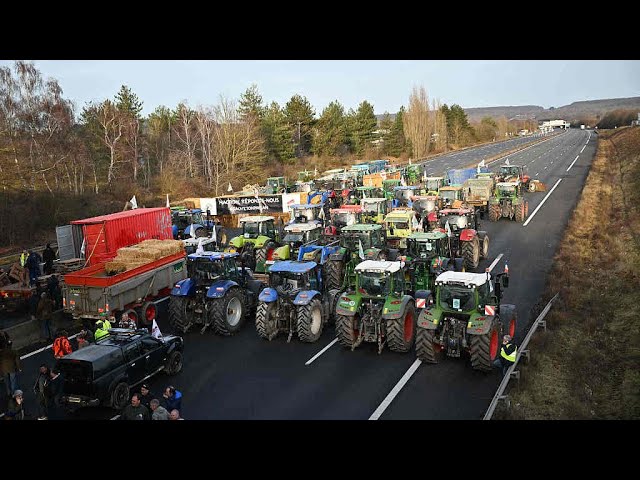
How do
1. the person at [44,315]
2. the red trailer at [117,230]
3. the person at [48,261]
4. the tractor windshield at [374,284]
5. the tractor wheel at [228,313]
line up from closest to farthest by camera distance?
the tractor windshield at [374,284]
the tractor wheel at [228,313]
the person at [44,315]
the red trailer at [117,230]
the person at [48,261]

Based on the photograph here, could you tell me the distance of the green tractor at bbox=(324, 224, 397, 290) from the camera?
17.8 m

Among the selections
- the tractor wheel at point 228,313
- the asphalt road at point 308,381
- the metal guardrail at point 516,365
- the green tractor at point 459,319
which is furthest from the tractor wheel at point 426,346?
the tractor wheel at point 228,313

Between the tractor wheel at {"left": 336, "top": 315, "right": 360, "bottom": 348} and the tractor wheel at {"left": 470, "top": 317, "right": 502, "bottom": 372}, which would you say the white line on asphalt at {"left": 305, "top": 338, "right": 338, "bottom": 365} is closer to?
the tractor wheel at {"left": 336, "top": 315, "right": 360, "bottom": 348}

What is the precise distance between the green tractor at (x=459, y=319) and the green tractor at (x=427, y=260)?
11.1 ft

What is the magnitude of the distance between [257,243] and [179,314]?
7181 millimetres

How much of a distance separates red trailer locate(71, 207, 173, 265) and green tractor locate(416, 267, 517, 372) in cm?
1210

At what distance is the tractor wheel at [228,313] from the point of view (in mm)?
14781

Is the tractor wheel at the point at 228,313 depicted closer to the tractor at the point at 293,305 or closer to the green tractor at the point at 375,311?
the tractor at the point at 293,305

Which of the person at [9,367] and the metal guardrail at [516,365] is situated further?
the person at [9,367]

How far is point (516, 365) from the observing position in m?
12.2

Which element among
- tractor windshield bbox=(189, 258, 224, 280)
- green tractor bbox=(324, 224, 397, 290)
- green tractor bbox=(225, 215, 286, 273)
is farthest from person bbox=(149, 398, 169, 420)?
green tractor bbox=(225, 215, 286, 273)
